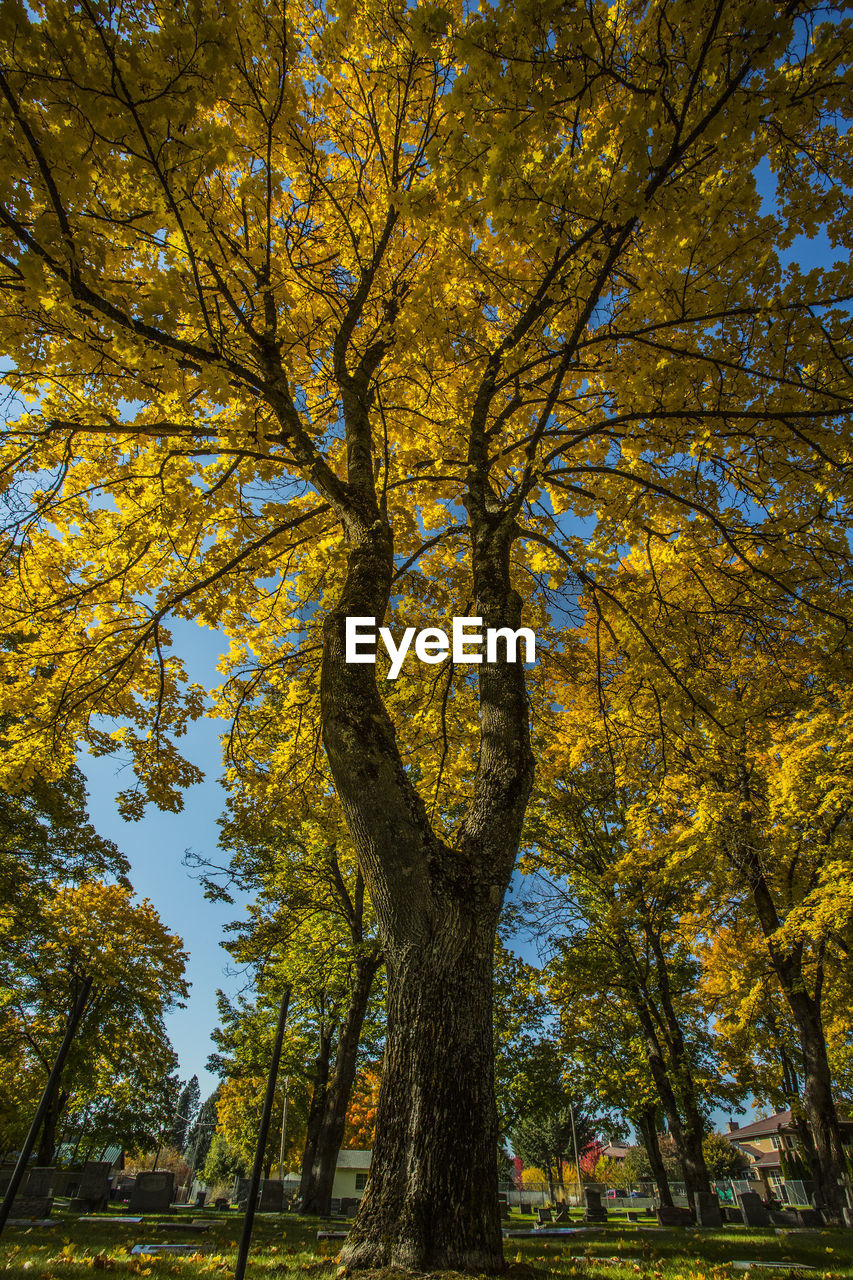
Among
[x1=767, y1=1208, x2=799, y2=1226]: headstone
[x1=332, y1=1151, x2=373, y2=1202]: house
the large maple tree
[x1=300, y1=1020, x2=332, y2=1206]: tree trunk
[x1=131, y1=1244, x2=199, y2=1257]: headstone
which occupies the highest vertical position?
the large maple tree

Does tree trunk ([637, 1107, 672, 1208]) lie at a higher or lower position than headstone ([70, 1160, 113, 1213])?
higher

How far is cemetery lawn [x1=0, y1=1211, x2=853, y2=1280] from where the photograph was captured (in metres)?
3.42

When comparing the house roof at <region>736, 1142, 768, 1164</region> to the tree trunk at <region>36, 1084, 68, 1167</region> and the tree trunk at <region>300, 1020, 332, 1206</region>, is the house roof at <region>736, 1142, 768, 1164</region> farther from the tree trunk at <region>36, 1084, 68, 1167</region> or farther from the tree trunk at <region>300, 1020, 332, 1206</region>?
the tree trunk at <region>36, 1084, 68, 1167</region>

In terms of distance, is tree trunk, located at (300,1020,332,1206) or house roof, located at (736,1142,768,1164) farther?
house roof, located at (736,1142,768,1164)

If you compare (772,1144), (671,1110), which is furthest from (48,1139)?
(772,1144)

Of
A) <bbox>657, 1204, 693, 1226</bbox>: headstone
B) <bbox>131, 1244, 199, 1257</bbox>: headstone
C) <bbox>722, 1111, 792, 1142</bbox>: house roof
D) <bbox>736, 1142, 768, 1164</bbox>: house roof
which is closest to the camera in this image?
<bbox>131, 1244, 199, 1257</bbox>: headstone

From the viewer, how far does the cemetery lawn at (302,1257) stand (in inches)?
135

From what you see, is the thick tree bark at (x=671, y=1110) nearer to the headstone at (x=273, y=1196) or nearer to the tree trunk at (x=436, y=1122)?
the headstone at (x=273, y=1196)

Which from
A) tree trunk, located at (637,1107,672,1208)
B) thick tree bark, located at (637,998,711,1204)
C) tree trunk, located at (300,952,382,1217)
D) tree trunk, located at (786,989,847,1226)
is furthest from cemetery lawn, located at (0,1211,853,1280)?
tree trunk, located at (637,1107,672,1208)

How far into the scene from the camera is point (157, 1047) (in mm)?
21219

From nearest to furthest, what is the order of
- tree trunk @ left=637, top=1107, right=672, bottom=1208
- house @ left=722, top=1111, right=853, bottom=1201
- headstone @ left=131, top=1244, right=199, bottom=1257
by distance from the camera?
1. headstone @ left=131, top=1244, right=199, bottom=1257
2. tree trunk @ left=637, top=1107, right=672, bottom=1208
3. house @ left=722, top=1111, right=853, bottom=1201

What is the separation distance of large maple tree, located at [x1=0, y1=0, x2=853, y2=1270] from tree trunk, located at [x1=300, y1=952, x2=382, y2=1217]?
574 centimetres

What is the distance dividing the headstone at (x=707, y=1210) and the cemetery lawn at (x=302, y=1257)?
3.79 metres

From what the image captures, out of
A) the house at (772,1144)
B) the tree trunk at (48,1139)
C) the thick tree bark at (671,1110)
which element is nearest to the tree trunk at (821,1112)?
the thick tree bark at (671,1110)
